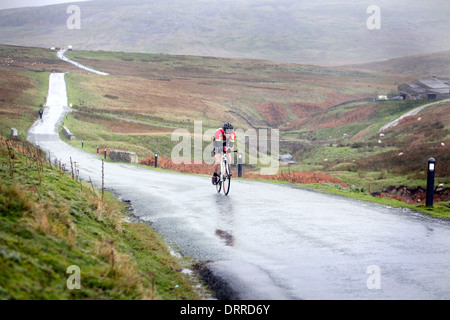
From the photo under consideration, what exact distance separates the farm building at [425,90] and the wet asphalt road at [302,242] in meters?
77.3

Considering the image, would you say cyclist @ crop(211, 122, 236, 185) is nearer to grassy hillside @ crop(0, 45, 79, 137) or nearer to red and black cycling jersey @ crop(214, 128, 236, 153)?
red and black cycling jersey @ crop(214, 128, 236, 153)

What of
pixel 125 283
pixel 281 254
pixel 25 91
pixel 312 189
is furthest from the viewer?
pixel 25 91

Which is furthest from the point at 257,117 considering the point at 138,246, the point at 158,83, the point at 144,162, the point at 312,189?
the point at 138,246

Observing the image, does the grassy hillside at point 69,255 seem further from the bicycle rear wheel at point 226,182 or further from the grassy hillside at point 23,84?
the grassy hillside at point 23,84

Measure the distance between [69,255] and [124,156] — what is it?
26.8 metres

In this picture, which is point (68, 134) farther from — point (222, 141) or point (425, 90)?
point (425, 90)

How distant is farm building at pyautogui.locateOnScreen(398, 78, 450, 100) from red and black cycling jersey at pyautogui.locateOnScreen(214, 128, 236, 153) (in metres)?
78.5

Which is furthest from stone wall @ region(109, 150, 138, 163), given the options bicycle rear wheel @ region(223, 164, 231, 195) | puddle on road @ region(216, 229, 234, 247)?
puddle on road @ region(216, 229, 234, 247)

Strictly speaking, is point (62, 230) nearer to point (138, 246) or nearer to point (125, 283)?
point (125, 283)

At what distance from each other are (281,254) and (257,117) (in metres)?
84.4

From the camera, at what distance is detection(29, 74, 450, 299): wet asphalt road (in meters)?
6.47

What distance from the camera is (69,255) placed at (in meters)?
5.76

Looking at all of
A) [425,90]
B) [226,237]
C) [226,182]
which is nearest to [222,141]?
[226,182]

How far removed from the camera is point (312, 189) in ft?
58.4
